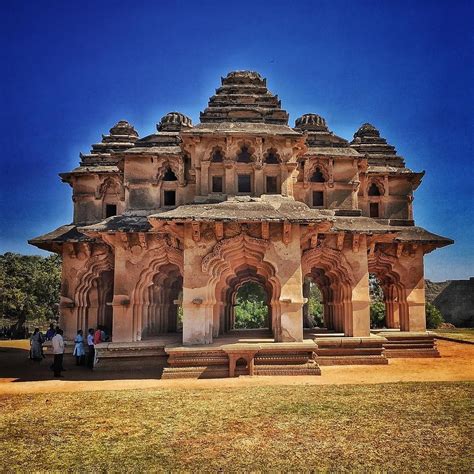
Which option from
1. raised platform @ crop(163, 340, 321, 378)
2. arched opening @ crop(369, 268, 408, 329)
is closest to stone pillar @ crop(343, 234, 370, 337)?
arched opening @ crop(369, 268, 408, 329)

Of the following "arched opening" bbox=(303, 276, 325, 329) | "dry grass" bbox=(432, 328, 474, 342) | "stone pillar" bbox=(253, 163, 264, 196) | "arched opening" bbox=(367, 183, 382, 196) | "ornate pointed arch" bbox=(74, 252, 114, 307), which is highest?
"arched opening" bbox=(367, 183, 382, 196)

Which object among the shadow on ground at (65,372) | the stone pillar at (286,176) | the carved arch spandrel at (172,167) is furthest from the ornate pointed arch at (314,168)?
the shadow on ground at (65,372)

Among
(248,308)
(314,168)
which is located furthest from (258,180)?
(248,308)

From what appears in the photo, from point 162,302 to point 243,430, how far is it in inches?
578

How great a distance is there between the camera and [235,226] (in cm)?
1433

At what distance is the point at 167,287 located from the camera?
2183cm

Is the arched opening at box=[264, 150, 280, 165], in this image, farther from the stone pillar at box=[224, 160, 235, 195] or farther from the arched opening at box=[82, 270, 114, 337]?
the arched opening at box=[82, 270, 114, 337]

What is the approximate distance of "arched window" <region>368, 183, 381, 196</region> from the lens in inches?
927

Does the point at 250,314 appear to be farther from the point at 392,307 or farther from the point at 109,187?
the point at 109,187

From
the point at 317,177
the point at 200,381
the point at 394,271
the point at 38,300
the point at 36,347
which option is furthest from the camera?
the point at 38,300

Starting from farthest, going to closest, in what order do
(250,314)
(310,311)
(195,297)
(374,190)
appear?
(250,314) < (310,311) < (374,190) < (195,297)

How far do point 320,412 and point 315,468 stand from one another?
2.89m

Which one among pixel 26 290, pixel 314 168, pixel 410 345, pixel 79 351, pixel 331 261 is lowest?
pixel 410 345

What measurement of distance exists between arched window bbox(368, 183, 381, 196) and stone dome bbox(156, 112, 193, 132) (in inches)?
400
